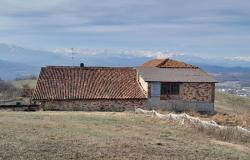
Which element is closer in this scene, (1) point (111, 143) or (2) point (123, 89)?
(1) point (111, 143)

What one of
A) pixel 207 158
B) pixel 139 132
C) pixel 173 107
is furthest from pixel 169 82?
pixel 207 158

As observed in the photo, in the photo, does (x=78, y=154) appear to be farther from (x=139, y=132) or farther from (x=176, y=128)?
(x=176, y=128)

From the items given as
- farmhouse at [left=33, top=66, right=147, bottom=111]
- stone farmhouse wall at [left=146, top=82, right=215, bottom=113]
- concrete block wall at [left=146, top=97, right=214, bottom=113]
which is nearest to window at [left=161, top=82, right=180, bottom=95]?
stone farmhouse wall at [left=146, top=82, right=215, bottom=113]

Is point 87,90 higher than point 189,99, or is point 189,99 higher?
point 87,90

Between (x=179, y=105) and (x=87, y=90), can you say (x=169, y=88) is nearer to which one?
(x=179, y=105)

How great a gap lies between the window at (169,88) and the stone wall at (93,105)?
101 inches

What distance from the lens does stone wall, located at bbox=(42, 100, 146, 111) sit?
1829 inches

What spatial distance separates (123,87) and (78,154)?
3327 cm

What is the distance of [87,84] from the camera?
49156 mm

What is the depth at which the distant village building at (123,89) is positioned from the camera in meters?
47.1

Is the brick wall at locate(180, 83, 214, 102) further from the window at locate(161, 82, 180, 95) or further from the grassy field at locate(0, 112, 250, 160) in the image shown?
the grassy field at locate(0, 112, 250, 160)

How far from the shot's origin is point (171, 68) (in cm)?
5309

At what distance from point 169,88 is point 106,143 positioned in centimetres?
3129

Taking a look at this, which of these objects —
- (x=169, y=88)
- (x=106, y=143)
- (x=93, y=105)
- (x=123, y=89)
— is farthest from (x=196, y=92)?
(x=106, y=143)
